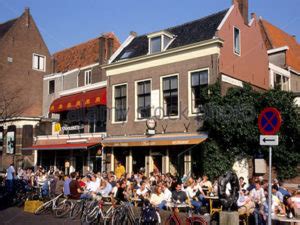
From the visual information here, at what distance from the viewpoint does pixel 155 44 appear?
65.9 ft

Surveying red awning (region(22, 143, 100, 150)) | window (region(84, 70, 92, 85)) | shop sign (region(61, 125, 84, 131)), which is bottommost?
red awning (region(22, 143, 100, 150))

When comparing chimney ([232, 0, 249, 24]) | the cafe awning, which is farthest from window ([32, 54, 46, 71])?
chimney ([232, 0, 249, 24])

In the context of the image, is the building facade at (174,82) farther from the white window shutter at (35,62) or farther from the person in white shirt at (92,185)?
the white window shutter at (35,62)

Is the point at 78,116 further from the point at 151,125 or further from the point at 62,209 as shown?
the point at 62,209

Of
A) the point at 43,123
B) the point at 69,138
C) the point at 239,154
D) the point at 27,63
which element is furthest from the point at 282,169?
the point at 27,63

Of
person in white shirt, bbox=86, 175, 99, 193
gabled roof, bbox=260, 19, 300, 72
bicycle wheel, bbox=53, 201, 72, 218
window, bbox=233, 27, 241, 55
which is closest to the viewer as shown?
bicycle wheel, bbox=53, 201, 72, 218

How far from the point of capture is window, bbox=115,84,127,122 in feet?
68.5

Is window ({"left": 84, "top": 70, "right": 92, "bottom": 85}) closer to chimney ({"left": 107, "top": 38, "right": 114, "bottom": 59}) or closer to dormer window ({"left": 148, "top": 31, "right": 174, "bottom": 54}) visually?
chimney ({"left": 107, "top": 38, "right": 114, "bottom": 59})

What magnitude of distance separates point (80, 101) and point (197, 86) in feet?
28.2

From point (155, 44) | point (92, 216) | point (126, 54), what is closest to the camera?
point (92, 216)

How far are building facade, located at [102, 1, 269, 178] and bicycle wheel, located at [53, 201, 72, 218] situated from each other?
6178 millimetres

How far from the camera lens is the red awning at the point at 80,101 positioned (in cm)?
2208

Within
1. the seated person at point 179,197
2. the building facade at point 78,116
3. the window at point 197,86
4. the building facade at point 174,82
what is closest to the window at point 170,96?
the building facade at point 174,82

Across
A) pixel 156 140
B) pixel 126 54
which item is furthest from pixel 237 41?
pixel 156 140
